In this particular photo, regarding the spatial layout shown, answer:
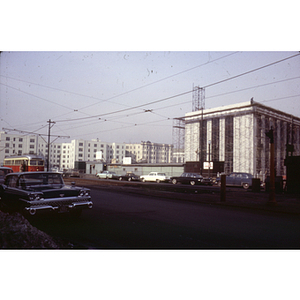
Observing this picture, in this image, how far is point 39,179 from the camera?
25.6 ft

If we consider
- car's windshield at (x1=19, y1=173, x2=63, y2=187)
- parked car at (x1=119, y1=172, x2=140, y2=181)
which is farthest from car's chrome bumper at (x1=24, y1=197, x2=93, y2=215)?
parked car at (x1=119, y1=172, x2=140, y2=181)

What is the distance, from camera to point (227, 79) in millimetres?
14664

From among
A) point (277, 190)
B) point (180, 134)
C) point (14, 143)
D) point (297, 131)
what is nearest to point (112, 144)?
point (14, 143)

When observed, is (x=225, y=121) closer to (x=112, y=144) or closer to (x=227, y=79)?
(x=112, y=144)

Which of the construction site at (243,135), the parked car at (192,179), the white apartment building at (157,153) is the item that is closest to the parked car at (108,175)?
the white apartment building at (157,153)

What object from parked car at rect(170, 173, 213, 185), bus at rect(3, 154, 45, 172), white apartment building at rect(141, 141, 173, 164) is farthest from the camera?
white apartment building at rect(141, 141, 173, 164)

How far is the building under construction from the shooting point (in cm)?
4131

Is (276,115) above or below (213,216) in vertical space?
above

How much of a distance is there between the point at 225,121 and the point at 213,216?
125 ft

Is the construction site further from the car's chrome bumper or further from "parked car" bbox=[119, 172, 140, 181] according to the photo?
the car's chrome bumper

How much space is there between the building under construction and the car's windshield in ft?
107

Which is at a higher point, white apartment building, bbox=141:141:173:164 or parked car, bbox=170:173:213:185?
white apartment building, bbox=141:141:173:164

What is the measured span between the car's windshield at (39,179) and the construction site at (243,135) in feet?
104

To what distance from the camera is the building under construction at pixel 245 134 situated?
136 feet
